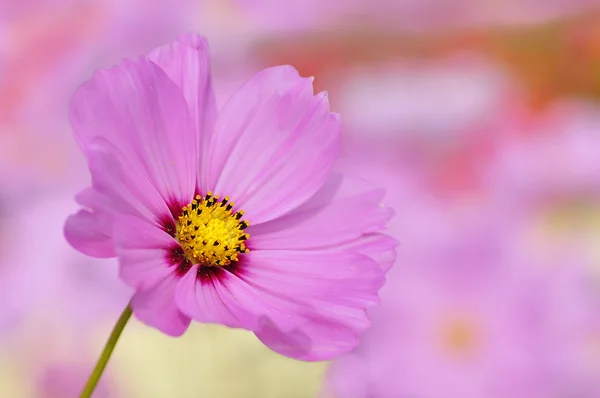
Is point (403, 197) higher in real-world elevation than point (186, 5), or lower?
lower

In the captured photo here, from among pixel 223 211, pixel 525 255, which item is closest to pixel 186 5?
pixel 525 255

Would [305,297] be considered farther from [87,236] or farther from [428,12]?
[428,12]

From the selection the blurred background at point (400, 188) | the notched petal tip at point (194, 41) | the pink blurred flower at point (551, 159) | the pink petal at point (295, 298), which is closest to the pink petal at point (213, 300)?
the pink petal at point (295, 298)

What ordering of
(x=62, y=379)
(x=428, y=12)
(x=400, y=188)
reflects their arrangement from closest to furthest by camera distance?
(x=62, y=379) < (x=400, y=188) < (x=428, y=12)

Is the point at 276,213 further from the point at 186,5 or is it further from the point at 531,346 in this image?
the point at 186,5

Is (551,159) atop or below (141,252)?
atop

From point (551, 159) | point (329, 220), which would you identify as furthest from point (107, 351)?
point (551, 159)

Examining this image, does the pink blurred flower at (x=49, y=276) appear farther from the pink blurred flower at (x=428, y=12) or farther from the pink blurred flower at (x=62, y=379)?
the pink blurred flower at (x=428, y=12)
